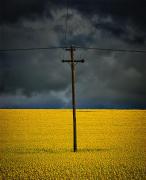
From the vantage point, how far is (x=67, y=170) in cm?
1958

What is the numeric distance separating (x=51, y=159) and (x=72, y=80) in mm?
6480

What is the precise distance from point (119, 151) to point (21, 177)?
1245 centimetres

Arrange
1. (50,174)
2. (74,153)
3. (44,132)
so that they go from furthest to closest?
(44,132)
(74,153)
(50,174)

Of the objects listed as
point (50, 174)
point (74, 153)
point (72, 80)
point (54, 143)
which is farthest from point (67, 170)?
point (54, 143)

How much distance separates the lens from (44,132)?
147 feet

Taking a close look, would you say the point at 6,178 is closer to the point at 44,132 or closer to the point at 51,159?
the point at 51,159

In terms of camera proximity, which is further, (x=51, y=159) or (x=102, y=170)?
(x=51, y=159)

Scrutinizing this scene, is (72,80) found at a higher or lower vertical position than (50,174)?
higher

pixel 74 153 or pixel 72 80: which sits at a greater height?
pixel 72 80

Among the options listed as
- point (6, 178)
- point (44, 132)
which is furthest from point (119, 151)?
point (44, 132)

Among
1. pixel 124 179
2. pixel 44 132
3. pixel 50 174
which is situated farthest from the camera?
pixel 44 132

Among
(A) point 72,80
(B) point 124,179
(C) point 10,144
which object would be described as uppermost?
(A) point 72,80

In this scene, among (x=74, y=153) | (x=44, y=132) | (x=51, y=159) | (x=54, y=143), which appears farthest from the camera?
(x=44, y=132)

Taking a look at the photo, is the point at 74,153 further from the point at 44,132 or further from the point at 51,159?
the point at 44,132
